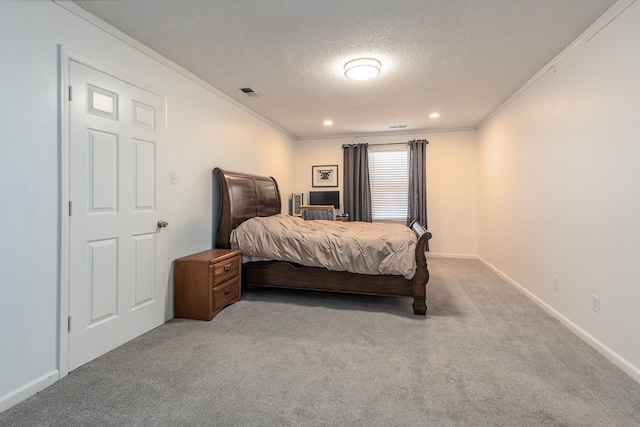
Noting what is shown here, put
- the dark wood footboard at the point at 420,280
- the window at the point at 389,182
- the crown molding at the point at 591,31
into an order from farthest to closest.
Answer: the window at the point at 389,182 → the dark wood footboard at the point at 420,280 → the crown molding at the point at 591,31

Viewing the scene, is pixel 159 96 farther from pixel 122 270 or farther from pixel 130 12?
pixel 122 270

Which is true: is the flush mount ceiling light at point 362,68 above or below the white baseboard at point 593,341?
above

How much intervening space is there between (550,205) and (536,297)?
106cm

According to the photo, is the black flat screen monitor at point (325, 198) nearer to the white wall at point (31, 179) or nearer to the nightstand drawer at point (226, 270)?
the nightstand drawer at point (226, 270)

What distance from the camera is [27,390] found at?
1.70 meters

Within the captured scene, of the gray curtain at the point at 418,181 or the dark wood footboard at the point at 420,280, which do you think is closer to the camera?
the dark wood footboard at the point at 420,280

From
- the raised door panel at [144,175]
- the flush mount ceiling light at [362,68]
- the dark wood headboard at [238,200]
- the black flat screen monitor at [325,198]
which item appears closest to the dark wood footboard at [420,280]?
the flush mount ceiling light at [362,68]

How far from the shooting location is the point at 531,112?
331 cm

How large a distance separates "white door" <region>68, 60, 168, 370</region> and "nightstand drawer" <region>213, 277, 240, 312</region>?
48cm

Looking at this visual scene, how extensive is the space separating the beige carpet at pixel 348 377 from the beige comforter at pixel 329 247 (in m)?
0.51

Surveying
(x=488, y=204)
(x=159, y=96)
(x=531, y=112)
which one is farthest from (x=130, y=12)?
(x=488, y=204)

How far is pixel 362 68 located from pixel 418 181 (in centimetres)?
336

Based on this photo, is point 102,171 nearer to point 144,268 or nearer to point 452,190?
point 144,268

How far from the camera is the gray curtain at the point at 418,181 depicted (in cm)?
573
